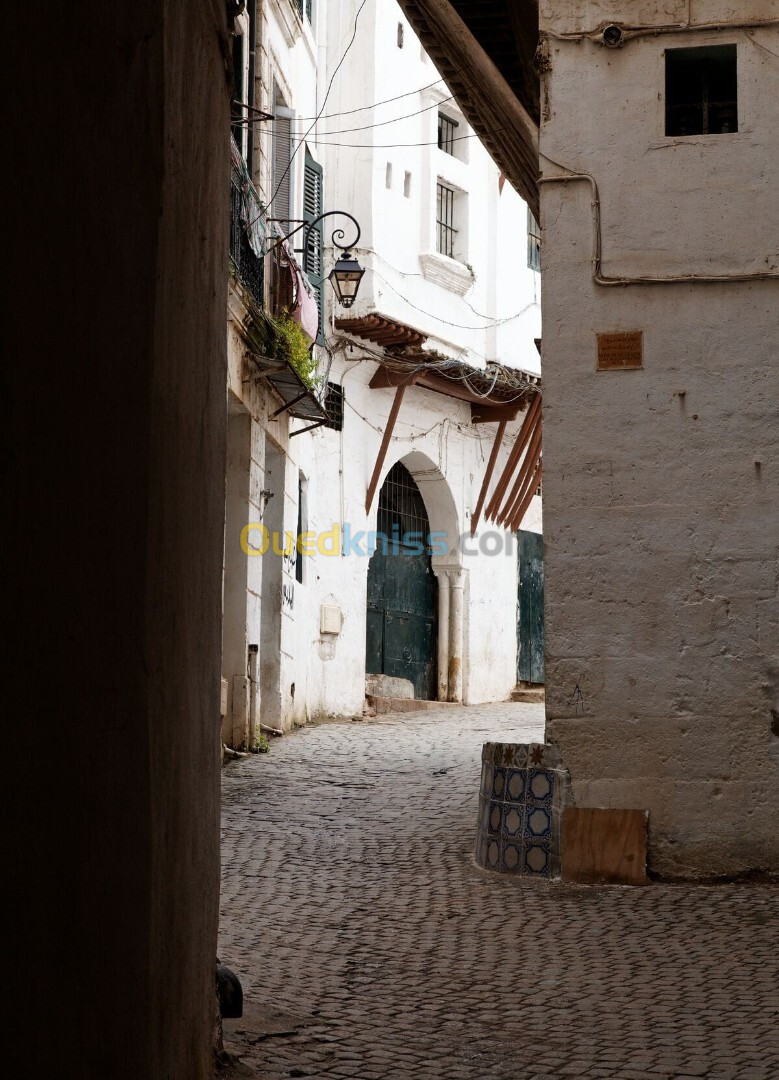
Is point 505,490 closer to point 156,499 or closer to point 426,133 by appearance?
point 426,133

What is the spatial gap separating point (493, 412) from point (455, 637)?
326 cm

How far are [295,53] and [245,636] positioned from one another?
6966mm

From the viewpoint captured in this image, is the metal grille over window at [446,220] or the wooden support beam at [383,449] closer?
the wooden support beam at [383,449]

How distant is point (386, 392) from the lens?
1962 centimetres

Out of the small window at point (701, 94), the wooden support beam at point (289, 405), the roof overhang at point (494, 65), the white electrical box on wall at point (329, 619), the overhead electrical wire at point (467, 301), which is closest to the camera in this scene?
the small window at point (701, 94)

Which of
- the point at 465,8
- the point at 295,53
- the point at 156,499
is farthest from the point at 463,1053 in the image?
the point at 295,53

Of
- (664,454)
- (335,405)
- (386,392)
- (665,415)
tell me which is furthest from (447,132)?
(664,454)

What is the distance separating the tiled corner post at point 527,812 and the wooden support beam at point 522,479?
13016mm

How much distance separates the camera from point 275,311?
14.3 metres

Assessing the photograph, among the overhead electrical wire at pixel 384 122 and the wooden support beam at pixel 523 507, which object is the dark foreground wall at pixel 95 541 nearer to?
the overhead electrical wire at pixel 384 122

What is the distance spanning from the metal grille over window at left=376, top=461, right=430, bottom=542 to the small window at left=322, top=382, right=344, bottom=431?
1713mm

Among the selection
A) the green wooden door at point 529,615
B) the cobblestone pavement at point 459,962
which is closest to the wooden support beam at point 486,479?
the green wooden door at point 529,615

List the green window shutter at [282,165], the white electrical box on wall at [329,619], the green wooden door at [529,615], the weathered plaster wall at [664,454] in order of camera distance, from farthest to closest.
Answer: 1. the green wooden door at [529,615]
2. the white electrical box on wall at [329,619]
3. the green window shutter at [282,165]
4. the weathered plaster wall at [664,454]

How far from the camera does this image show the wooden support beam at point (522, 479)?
2089 cm
